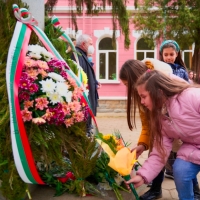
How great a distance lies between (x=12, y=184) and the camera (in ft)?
7.84

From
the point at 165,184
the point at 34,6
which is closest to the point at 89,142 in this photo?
the point at 34,6

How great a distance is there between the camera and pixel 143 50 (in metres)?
14.0

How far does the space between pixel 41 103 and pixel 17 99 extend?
14 centimetres

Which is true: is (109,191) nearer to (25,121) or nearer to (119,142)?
(119,142)

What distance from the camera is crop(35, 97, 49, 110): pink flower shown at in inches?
91.1

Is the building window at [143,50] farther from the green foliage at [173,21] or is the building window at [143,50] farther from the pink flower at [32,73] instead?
the pink flower at [32,73]

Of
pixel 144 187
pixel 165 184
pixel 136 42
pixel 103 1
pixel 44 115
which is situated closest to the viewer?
pixel 44 115

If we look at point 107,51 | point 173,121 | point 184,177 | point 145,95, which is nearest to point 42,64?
point 145,95

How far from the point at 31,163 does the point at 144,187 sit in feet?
4.92

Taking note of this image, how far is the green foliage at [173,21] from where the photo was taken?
1039 cm

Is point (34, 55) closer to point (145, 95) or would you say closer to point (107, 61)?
point (145, 95)

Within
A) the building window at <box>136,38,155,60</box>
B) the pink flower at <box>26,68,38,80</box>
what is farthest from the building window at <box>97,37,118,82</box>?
the pink flower at <box>26,68,38,80</box>

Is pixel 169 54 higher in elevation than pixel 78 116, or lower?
higher

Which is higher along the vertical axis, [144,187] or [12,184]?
[12,184]
